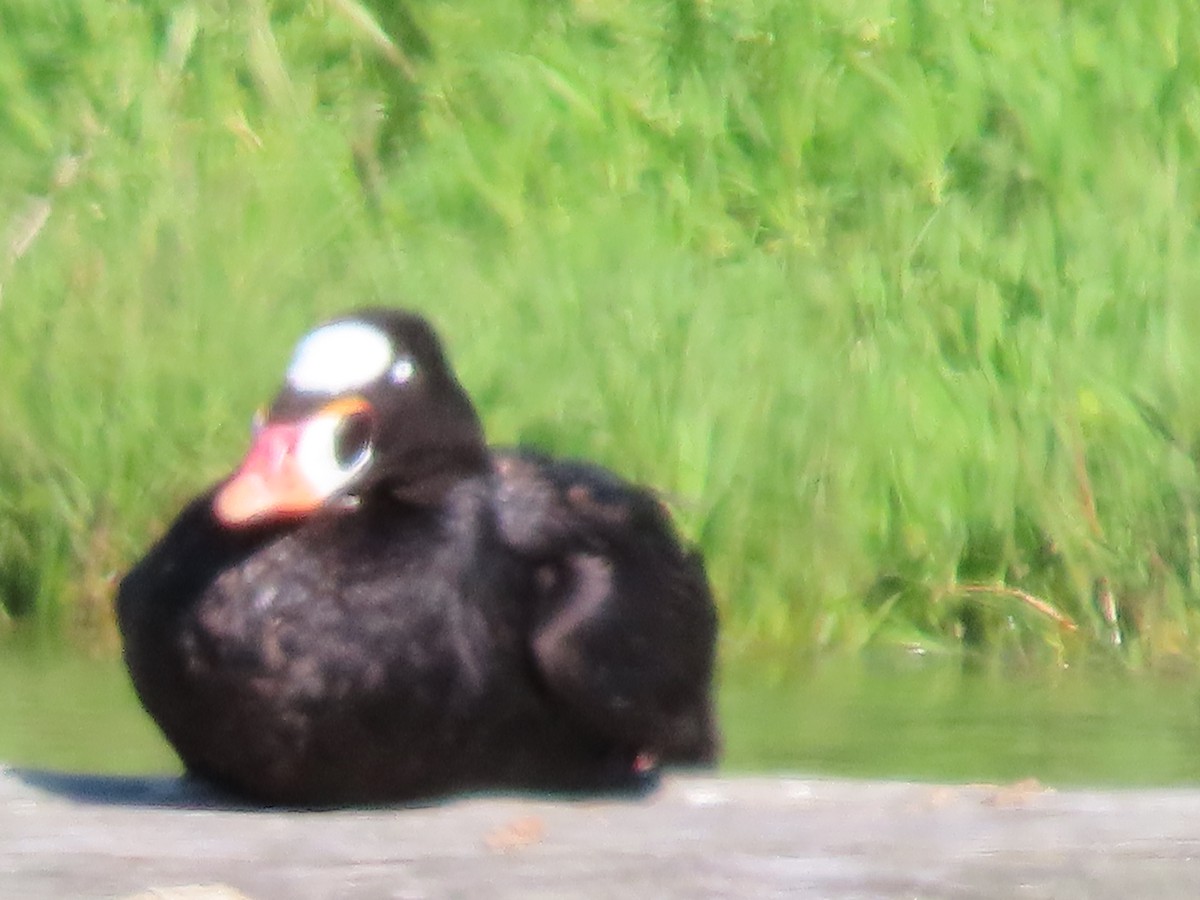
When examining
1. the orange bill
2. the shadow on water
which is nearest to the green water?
the shadow on water

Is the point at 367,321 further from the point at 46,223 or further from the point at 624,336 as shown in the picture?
the point at 46,223

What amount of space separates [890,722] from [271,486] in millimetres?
2228

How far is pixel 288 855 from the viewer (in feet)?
11.4

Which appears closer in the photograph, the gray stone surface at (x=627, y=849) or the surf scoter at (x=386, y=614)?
the gray stone surface at (x=627, y=849)

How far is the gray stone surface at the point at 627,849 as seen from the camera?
3400mm

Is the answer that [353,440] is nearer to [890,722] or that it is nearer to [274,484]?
[274,484]

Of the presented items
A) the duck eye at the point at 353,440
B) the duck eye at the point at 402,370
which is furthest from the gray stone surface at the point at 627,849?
the duck eye at the point at 402,370

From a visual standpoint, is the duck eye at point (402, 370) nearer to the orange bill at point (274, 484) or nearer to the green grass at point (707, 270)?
the orange bill at point (274, 484)

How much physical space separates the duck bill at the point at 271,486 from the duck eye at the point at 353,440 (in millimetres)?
166

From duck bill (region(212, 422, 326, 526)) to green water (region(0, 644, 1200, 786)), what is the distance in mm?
1348

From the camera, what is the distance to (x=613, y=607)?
14.7 feet

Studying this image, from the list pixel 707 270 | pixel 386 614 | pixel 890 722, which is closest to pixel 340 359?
pixel 386 614

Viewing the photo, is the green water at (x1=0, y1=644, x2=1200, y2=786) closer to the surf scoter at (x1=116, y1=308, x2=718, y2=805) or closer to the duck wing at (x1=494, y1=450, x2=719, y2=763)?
the duck wing at (x1=494, y1=450, x2=719, y2=763)

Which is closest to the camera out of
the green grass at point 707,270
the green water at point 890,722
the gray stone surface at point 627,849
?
the gray stone surface at point 627,849
